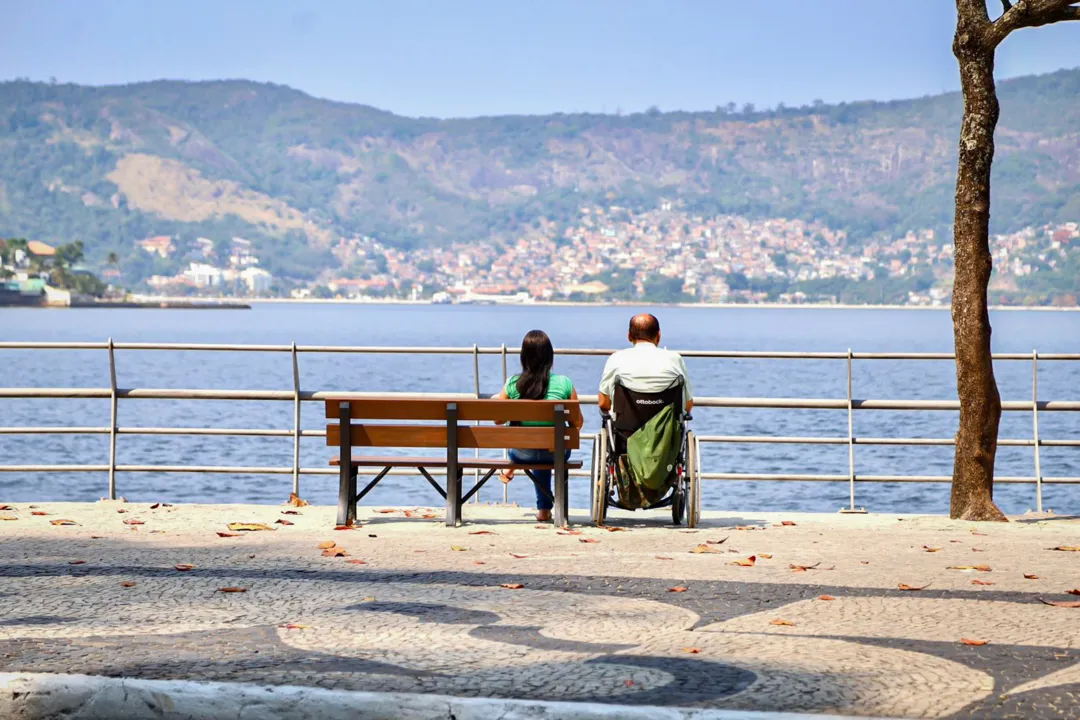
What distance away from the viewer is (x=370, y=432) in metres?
9.66

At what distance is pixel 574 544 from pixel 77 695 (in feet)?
14.4

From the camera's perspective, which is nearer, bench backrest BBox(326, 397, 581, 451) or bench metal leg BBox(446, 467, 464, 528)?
bench backrest BBox(326, 397, 581, 451)

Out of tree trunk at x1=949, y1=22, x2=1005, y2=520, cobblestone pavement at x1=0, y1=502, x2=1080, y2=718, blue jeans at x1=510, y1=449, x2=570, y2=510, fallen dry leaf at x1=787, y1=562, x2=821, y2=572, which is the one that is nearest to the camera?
cobblestone pavement at x1=0, y1=502, x2=1080, y2=718

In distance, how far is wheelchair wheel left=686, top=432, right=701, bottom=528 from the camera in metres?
9.62

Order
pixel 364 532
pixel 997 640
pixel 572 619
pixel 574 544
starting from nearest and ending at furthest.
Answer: pixel 997 640
pixel 572 619
pixel 574 544
pixel 364 532

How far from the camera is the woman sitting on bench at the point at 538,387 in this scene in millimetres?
9984

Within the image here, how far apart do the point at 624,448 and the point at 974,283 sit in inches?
111

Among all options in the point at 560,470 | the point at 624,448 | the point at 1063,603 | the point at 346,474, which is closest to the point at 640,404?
the point at 624,448

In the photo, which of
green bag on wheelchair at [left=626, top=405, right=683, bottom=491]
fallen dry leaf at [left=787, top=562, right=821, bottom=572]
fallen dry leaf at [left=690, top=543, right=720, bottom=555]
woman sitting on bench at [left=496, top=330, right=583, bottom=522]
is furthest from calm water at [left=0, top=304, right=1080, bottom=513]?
fallen dry leaf at [left=787, top=562, right=821, bottom=572]

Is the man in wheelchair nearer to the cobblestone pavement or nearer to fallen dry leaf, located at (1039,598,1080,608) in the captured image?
the cobblestone pavement

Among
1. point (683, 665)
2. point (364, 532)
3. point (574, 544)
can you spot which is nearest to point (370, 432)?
point (364, 532)

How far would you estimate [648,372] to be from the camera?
31.3ft

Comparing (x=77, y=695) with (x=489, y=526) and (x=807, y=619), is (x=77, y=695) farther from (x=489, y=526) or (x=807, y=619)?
(x=489, y=526)

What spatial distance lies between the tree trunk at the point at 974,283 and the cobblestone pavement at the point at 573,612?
738 millimetres
